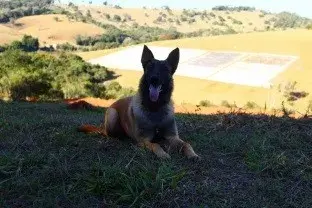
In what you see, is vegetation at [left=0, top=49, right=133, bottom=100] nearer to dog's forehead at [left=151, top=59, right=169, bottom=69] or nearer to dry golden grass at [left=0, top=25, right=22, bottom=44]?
dog's forehead at [left=151, top=59, right=169, bottom=69]

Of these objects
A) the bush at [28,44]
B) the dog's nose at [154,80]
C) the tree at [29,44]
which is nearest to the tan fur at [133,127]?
the dog's nose at [154,80]

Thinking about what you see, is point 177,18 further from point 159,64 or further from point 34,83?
point 159,64

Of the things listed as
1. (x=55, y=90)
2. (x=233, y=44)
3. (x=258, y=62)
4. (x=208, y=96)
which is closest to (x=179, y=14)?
(x=233, y=44)

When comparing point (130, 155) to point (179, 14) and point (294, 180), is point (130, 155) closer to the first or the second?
point (294, 180)

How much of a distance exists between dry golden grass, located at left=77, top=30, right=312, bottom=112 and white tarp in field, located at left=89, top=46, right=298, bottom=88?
167 centimetres

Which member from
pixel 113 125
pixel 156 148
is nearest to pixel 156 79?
pixel 156 148

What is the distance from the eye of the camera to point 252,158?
603 centimetres

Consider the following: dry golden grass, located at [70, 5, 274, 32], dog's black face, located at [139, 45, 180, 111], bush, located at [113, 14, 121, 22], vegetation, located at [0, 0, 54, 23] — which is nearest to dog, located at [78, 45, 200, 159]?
dog's black face, located at [139, 45, 180, 111]

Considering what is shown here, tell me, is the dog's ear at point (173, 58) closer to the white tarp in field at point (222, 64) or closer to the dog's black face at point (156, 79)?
the dog's black face at point (156, 79)

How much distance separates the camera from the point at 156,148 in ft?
20.1

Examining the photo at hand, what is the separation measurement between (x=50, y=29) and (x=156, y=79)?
101 meters

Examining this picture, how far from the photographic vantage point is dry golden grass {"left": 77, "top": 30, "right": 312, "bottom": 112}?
143 feet

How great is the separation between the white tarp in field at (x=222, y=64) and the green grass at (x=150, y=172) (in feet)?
141

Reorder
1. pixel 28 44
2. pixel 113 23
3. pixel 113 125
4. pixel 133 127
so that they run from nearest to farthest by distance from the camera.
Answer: pixel 133 127, pixel 113 125, pixel 28 44, pixel 113 23
